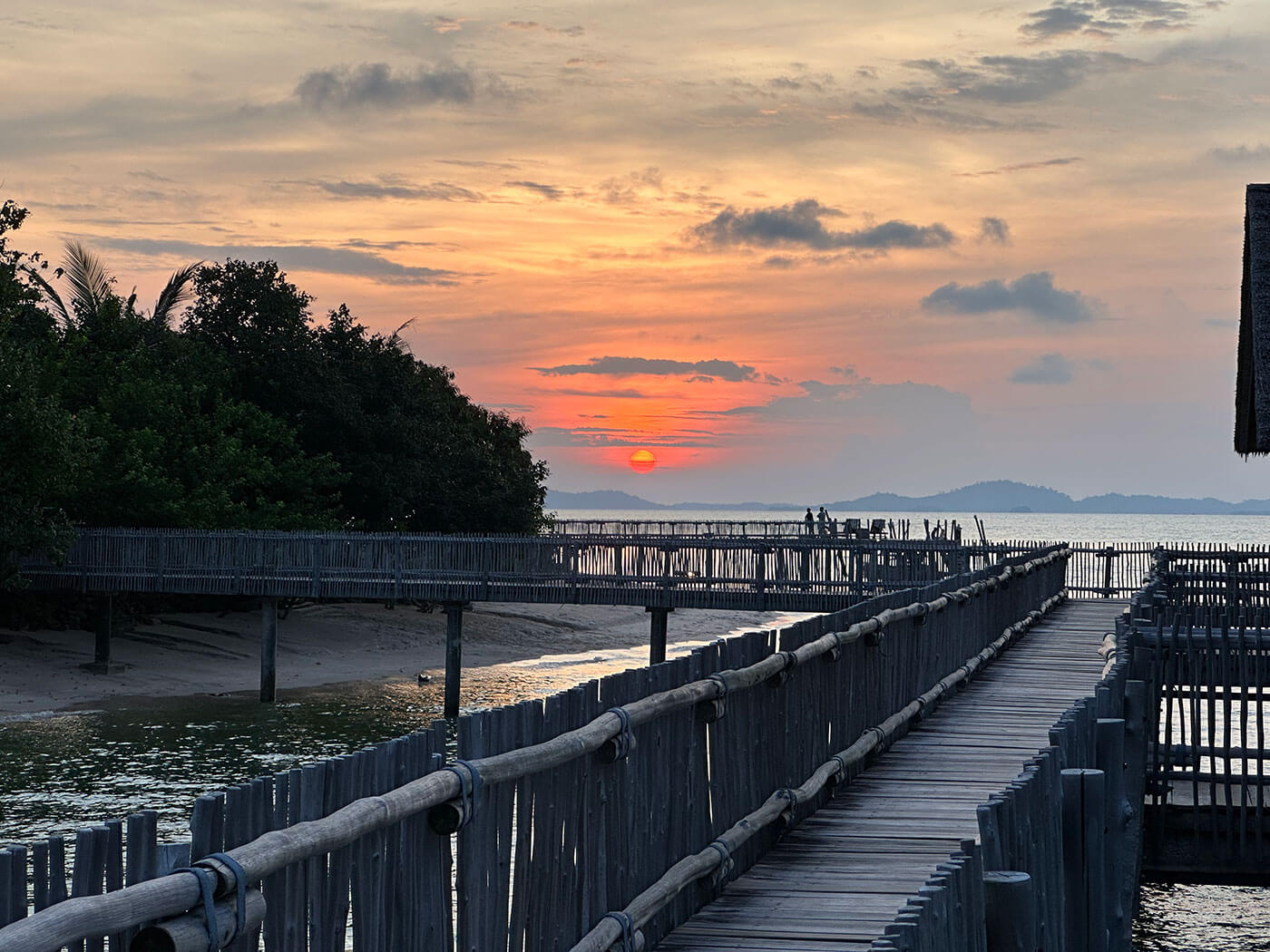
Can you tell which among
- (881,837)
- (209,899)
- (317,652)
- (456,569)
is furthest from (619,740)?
(317,652)

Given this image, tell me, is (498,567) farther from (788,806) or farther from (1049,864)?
(1049,864)

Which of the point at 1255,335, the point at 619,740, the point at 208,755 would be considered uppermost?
the point at 1255,335

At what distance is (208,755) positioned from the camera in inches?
1212

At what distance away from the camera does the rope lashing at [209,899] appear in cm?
327

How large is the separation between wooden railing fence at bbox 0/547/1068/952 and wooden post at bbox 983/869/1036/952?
1.66 m

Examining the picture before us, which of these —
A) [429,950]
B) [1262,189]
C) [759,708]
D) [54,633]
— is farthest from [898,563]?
[429,950]

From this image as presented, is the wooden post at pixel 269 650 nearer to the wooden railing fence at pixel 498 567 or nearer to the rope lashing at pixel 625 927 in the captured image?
the wooden railing fence at pixel 498 567

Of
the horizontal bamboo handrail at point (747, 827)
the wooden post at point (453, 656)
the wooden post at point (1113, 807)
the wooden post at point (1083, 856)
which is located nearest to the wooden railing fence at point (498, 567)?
the wooden post at point (453, 656)

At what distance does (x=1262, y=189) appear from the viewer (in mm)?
26062

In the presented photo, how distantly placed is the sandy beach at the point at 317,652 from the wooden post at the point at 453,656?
445 cm

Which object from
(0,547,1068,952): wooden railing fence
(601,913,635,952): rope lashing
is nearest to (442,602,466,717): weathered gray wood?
(0,547,1068,952): wooden railing fence

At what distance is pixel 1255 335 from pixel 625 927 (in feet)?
65.3

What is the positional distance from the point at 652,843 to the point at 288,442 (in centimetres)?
4549

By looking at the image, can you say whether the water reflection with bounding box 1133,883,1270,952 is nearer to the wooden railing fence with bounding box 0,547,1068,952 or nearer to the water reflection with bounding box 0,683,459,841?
the wooden railing fence with bounding box 0,547,1068,952
